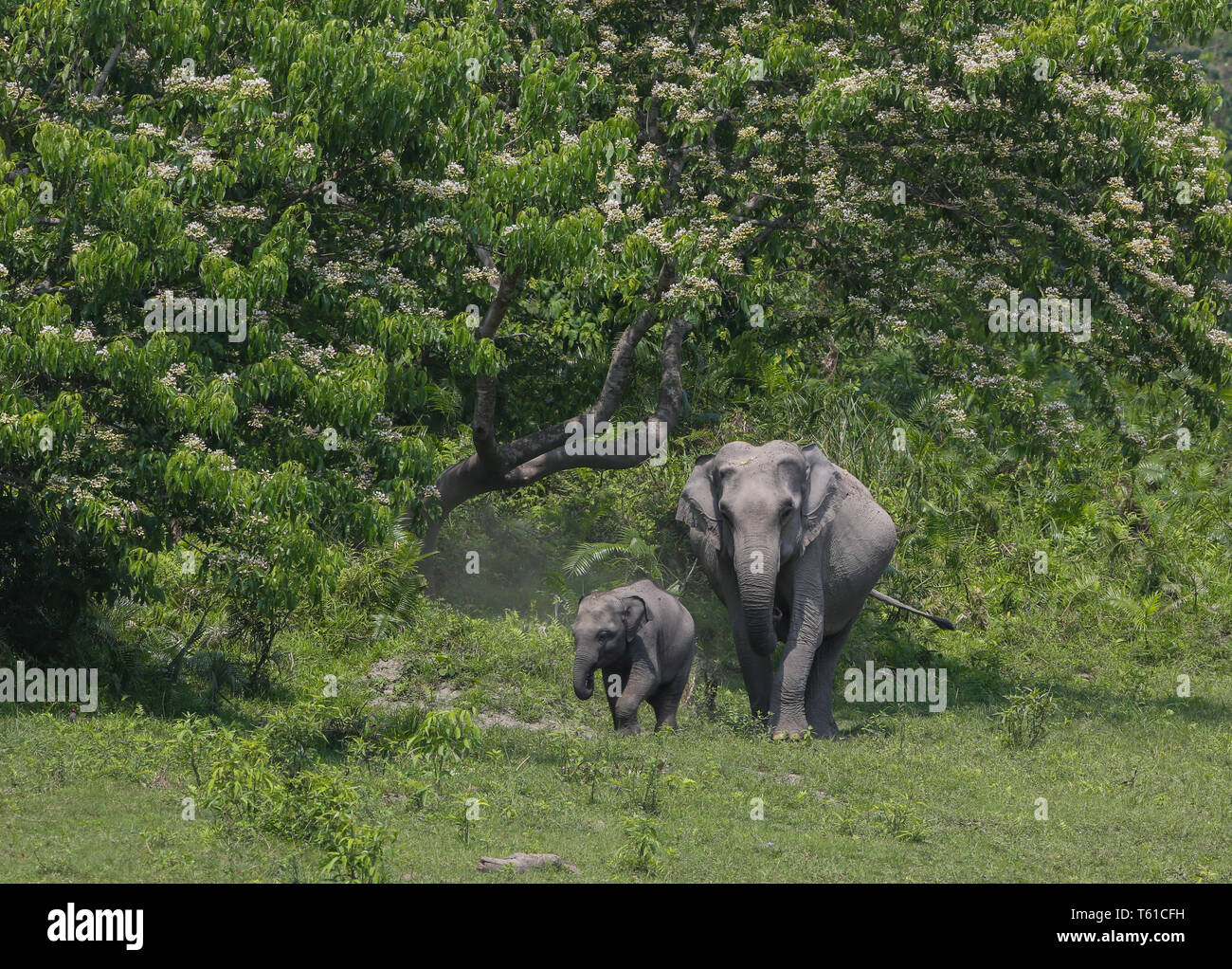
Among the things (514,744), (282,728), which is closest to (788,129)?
(514,744)

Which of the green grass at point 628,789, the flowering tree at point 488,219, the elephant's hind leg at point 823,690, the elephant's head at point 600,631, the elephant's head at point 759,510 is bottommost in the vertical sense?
the green grass at point 628,789

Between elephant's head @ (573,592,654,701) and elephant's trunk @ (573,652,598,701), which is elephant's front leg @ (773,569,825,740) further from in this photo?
elephant's trunk @ (573,652,598,701)

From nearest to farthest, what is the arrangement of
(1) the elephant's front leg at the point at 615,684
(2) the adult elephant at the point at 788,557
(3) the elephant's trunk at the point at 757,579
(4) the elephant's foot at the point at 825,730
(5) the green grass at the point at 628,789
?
(5) the green grass at the point at 628,789
(3) the elephant's trunk at the point at 757,579
(2) the adult elephant at the point at 788,557
(1) the elephant's front leg at the point at 615,684
(4) the elephant's foot at the point at 825,730

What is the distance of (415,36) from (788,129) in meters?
4.92

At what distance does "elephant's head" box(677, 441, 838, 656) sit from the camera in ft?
46.0

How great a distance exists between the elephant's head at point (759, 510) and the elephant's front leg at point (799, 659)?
339mm

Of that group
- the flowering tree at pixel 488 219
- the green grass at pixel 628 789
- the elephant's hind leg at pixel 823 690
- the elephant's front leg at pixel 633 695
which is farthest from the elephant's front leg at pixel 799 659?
the flowering tree at pixel 488 219

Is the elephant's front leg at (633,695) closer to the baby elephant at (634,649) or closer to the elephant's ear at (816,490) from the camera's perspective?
the baby elephant at (634,649)

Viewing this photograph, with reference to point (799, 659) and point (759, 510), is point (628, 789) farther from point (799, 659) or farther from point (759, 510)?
point (799, 659)

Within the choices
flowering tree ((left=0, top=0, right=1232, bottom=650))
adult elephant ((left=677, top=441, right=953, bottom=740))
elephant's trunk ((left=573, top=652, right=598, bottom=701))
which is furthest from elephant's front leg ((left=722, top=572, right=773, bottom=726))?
flowering tree ((left=0, top=0, right=1232, bottom=650))

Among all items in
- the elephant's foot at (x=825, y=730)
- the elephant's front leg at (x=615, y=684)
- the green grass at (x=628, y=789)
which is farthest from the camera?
the elephant's foot at (x=825, y=730)

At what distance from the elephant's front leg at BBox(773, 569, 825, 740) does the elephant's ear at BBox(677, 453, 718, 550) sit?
3.18ft

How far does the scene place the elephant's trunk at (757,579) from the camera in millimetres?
13945

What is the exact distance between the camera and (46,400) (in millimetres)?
12484
